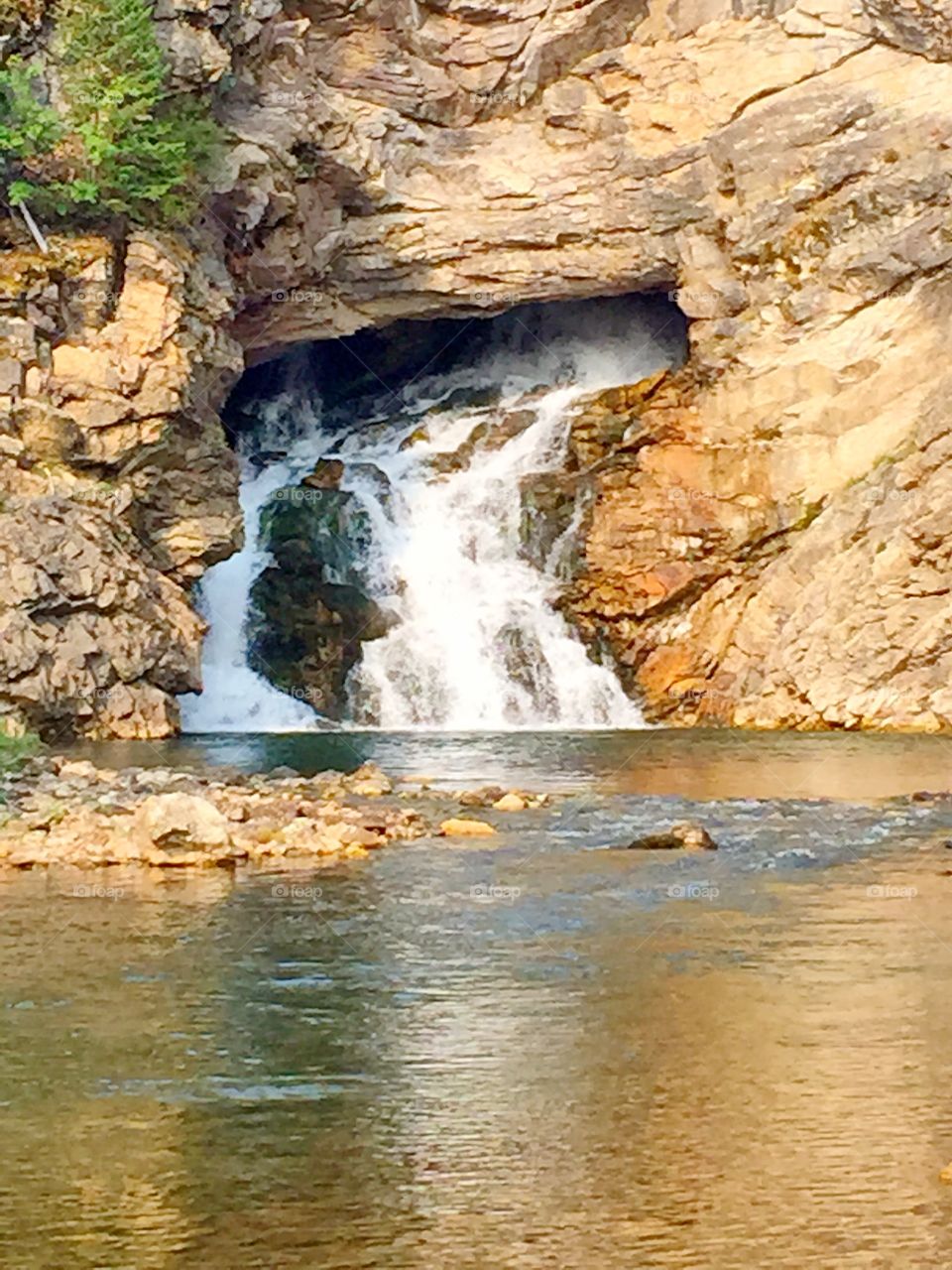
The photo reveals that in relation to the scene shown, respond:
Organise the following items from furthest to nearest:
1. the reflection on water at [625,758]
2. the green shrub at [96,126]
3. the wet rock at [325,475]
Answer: the wet rock at [325,475] < the green shrub at [96,126] < the reflection on water at [625,758]

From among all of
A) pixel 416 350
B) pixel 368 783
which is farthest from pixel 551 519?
pixel 368 783

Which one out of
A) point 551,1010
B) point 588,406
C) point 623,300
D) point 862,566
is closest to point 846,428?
point 862,566

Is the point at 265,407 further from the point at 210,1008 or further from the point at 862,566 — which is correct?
the point at 210,1008

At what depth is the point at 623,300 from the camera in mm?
58031

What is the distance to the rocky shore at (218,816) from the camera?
21.6 m

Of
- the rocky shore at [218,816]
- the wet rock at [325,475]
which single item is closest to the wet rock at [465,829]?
the rocky shore at [218,816]

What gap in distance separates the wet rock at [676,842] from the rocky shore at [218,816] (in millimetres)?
2233

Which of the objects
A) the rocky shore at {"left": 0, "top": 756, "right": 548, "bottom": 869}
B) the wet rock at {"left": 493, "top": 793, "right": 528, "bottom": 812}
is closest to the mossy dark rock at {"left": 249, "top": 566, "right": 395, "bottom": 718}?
the rocky shore at {"left": 0, "top": 756, "right": 548, "bottom": 869}

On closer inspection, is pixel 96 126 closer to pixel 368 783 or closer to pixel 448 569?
pixel 448 569

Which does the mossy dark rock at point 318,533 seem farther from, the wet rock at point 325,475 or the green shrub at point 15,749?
the green shrub at point 15,749

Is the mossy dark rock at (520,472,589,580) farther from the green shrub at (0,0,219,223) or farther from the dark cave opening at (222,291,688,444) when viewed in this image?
the green shrub at (0,0,219,223)

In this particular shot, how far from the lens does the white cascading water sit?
47.0 m

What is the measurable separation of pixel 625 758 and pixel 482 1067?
23748mm

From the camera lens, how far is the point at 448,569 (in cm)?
5047
